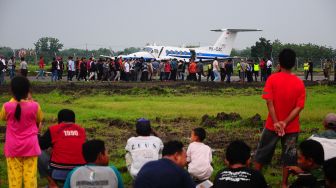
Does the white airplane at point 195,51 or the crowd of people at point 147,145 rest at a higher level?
the white airplane at point 195,51

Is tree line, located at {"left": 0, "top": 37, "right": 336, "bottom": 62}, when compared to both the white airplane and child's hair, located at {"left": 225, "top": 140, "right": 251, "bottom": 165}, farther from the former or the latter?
child's hair, located at {"left": 225, "top": 140, "right": 251, "bottom": 165}

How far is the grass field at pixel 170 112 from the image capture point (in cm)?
1248

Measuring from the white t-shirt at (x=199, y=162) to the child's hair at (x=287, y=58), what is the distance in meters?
1.68

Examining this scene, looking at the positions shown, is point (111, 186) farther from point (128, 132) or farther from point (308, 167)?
point (128, 132)

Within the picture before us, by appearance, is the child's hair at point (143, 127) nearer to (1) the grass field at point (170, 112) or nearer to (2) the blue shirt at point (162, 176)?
(1) the grass field at point (170, 112)

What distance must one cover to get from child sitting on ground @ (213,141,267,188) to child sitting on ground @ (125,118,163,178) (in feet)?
6.15

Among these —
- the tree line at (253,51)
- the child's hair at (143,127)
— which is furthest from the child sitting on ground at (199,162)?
the tree line at (253,51)

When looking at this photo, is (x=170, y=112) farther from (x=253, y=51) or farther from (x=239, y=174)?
(x=253, y=51)

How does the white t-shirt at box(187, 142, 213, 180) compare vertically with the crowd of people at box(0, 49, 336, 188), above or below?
below

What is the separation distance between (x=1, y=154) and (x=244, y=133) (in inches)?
228

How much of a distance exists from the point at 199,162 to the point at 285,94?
5.17 feet

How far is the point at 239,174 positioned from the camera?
5.81 metres

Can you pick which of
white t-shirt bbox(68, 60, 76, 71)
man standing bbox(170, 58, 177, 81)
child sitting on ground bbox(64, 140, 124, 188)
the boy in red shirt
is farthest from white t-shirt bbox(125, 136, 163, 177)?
man standing bbox(170, 58, 177, 81)

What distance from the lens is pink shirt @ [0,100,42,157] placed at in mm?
7234
